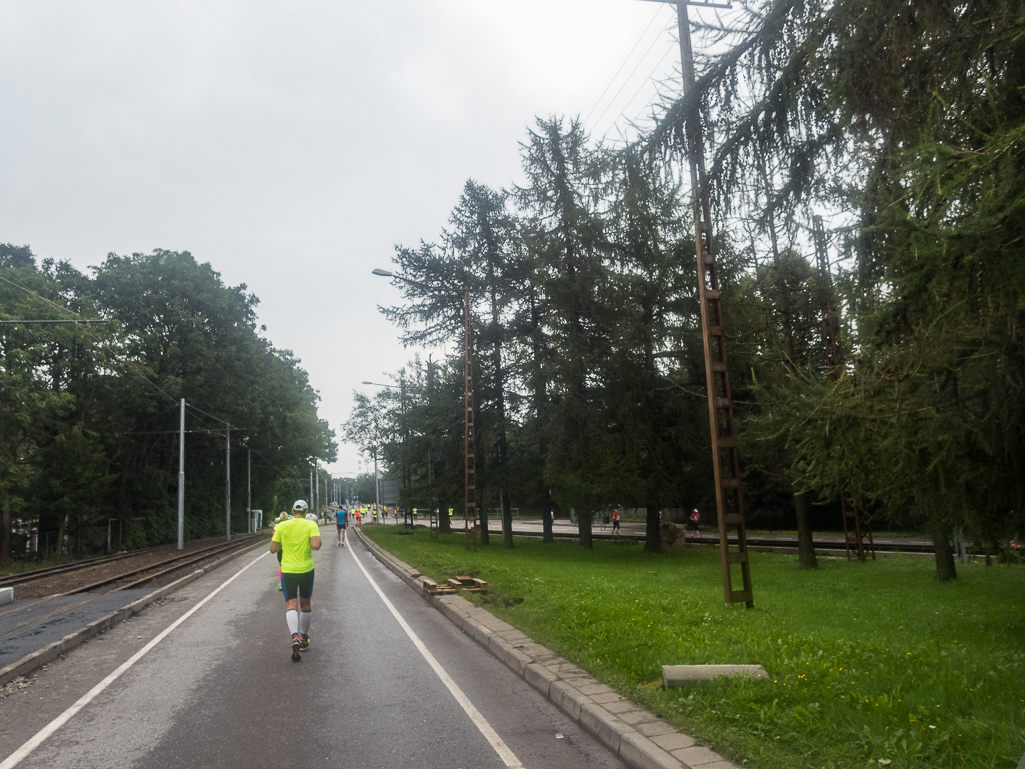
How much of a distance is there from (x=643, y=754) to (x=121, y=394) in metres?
42.3

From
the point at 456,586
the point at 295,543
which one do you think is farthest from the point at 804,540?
the point at 295,543

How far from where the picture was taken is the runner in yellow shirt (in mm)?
9406

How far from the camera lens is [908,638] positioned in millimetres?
8562

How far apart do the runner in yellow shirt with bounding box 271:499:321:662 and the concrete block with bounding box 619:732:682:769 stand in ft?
16.6

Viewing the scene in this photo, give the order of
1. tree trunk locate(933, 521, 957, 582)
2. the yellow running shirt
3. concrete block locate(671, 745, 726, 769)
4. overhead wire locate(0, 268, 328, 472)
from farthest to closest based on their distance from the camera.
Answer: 1. overhead wire locate(0, 268, 328, 472)
2. tree trunk locate(933, 521, 957, 582)
3. the yellow running shirt
4. concrete block locate(671, 745, 726, 769)

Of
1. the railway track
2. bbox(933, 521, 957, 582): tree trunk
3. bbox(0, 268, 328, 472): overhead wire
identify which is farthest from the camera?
bbox(0, 268, 328, 472): overhead wire

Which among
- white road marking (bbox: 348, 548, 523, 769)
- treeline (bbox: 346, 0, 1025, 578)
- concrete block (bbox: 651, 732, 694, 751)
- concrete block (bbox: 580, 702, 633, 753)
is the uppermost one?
treeline (bbox: 346, 0, 1025, 578)

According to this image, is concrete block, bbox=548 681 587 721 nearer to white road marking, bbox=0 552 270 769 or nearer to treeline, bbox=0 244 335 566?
white road marking, bbox=0 552 270 769

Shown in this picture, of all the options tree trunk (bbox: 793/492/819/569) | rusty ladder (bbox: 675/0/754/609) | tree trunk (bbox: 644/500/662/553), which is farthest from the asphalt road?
tree trunk (bbox: 644/500/662/553)

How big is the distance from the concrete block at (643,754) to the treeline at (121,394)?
31.5 m

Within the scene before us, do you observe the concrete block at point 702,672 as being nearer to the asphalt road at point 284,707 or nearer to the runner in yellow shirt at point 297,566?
the asphalt road at point 284,707

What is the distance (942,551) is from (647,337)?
445 inches

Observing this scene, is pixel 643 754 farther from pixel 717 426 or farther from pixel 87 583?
pixel 87 583

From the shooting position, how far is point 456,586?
51.1ft
